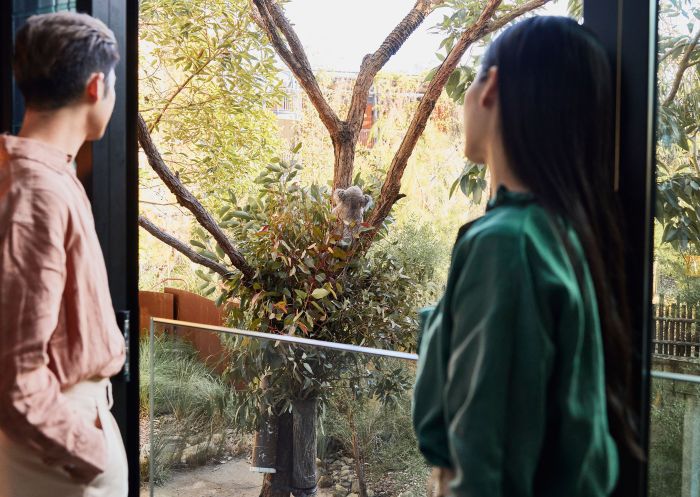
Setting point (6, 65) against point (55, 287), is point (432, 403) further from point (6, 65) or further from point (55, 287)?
point (6, 65)

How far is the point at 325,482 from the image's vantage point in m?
1.80

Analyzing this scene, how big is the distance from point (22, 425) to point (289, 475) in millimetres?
983

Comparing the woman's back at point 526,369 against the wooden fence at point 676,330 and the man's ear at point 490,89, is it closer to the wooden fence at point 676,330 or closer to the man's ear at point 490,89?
the man's ear at point 490,89

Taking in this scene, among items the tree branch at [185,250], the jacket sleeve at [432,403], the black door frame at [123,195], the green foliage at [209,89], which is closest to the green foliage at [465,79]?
the tree branch at [185,250]

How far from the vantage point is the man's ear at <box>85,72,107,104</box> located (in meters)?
1.05

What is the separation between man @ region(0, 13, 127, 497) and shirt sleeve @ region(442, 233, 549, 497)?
1.78ft

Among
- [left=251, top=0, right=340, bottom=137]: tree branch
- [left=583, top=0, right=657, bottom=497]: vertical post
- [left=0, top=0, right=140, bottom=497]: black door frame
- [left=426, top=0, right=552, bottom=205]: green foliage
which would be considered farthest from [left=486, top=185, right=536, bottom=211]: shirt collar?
[left=251, top=0, right=340, bottom=137]: tree branch

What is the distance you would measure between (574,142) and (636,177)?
0.08 metres

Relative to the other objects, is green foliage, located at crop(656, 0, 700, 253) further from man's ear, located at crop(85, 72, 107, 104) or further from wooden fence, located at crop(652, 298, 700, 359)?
man's ear, located at crop(85, 72, 107, 104)

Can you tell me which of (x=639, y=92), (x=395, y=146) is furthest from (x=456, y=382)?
(x=395, y=146)

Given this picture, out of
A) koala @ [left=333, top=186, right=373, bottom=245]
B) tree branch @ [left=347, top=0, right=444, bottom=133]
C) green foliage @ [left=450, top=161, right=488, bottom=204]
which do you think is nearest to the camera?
green foliage @ [left=450, top=161, right=488, bottom=204]

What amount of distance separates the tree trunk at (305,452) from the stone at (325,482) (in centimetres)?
2

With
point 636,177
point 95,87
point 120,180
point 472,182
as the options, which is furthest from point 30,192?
point 472,182

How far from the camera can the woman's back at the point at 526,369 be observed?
710 millimetres
